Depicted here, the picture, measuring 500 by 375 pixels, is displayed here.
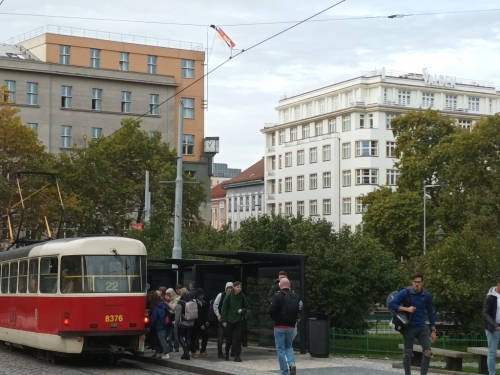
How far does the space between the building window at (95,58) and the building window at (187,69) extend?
25.3 feet

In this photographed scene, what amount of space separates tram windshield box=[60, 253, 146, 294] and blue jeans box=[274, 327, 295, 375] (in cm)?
608

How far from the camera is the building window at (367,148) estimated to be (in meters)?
113

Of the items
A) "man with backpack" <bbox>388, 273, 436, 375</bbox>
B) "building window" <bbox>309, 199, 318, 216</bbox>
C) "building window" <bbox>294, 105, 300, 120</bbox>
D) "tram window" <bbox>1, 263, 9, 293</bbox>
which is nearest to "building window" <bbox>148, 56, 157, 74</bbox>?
"building window" <bbox>309, 199, 318, 216</bbox>

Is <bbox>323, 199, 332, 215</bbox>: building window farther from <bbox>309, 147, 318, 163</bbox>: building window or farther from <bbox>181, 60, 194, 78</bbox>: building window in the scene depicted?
<bbox>181, 60, 194, 78</bbox>: building window

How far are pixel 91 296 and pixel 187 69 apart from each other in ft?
236

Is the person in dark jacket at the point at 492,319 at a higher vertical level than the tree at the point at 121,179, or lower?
lower

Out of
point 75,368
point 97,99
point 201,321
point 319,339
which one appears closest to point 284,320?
point 319,339

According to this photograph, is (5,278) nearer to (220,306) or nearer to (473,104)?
(220,306)

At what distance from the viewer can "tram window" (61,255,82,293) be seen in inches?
890

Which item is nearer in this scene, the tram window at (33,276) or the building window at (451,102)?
the tram window at (33,276)

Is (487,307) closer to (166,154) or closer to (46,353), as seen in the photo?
(46,353)

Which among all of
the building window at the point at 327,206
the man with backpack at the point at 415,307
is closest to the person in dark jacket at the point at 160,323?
the man with backpack at the point at 415,307

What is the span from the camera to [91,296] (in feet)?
73.7

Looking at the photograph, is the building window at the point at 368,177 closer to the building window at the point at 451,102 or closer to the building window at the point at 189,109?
the building window at the point at 451,102
